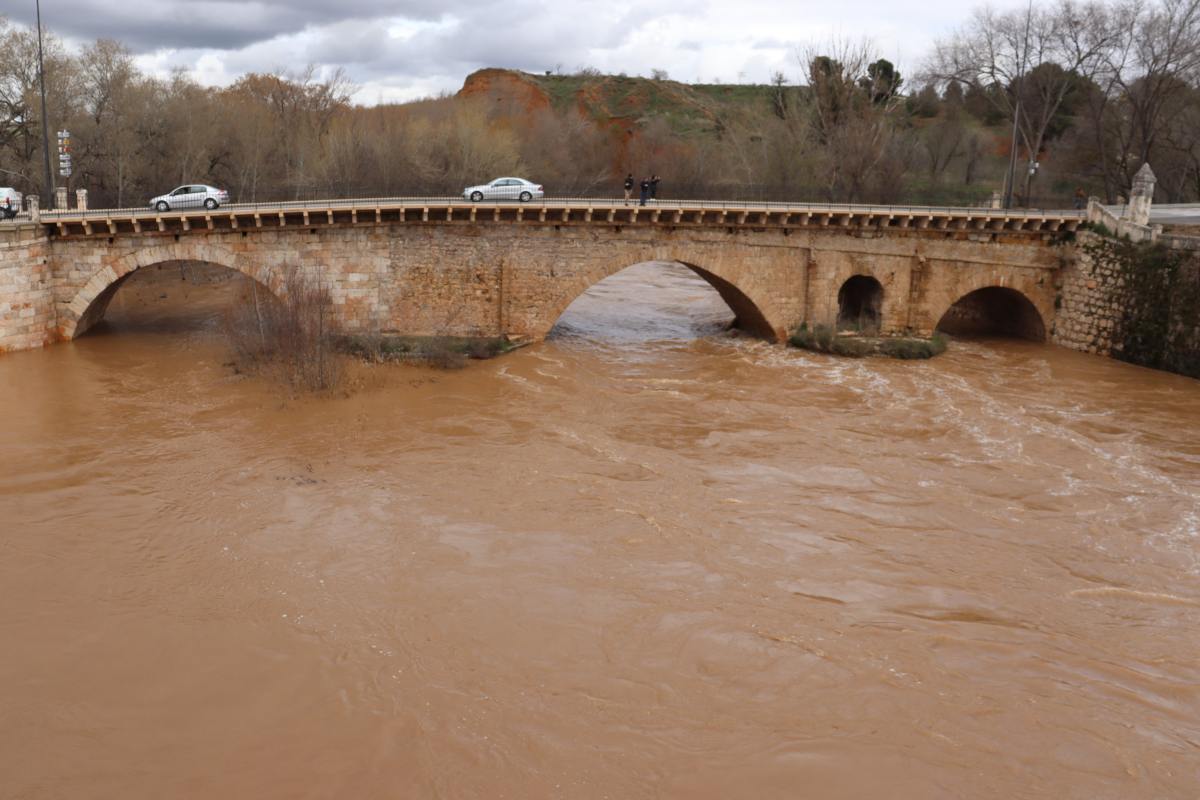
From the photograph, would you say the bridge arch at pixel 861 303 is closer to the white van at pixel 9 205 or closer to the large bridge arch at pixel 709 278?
the large bridge arch at pixel 709 278

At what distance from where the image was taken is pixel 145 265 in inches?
1017

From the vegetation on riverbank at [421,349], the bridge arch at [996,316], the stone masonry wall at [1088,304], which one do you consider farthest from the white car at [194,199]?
the stone masonry wall at [1088,304]

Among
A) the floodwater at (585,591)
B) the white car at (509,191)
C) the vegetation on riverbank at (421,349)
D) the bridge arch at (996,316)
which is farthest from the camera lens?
the bridge arch at (996,316)

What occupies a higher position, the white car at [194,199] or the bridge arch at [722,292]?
the white car at [194,199]

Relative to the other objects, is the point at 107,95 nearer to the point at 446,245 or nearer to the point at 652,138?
the point at 446,245

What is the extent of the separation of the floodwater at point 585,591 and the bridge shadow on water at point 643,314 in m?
6.47

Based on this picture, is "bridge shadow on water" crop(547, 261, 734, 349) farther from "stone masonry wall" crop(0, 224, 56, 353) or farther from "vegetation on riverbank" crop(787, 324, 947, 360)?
"stone masonry wall" crop(0, 224, 56, 353)

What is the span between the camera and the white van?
25.0m

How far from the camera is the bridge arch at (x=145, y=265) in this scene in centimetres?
2577

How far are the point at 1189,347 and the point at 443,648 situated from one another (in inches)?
967

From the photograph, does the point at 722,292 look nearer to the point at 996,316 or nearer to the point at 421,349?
the point at 996,316

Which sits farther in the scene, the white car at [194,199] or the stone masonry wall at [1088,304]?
the stone masonry wall at [1088,304]

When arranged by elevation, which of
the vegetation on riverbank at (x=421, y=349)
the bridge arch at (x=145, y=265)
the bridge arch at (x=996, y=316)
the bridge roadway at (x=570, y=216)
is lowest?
the vegetation on riverbank at (x=421, y=349)

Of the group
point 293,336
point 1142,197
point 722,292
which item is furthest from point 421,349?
point 1142,197
